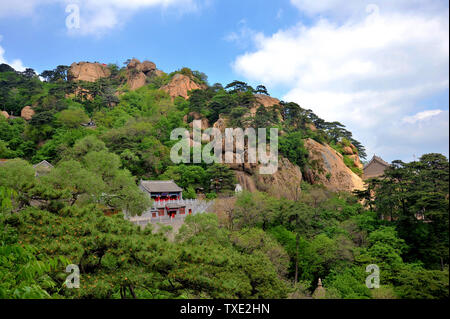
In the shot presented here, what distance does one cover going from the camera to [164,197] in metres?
20.8

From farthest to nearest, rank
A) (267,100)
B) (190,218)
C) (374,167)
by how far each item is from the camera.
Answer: (267,100)
(374,167)
(190,218)

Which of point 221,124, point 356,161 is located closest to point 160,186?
point 221,124

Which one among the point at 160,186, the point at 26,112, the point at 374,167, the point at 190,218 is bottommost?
the point at 190,218

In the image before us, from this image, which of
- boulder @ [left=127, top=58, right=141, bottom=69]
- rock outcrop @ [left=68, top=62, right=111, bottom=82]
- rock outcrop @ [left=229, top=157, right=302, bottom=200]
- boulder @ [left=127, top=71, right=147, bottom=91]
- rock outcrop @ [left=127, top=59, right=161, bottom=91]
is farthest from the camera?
boulder @ [left=127, top=58, right=141, bottom=69]

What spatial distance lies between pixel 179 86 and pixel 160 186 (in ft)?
76.1

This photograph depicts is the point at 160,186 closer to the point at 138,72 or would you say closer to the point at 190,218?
the point at 190,218

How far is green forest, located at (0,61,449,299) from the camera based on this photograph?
20.2 ft

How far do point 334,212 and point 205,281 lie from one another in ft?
47.3

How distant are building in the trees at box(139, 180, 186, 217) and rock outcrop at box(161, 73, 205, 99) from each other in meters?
21.3

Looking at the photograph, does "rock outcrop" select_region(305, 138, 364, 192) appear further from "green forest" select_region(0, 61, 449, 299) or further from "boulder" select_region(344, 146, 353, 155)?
"boulder" select_region(344, 146, 353, 155)

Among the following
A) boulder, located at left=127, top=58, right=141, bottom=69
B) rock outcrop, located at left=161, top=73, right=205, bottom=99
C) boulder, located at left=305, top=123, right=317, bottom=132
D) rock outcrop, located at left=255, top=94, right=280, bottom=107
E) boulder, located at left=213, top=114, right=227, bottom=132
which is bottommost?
boulder, located at left=213, top=114, right=227, bottom=132

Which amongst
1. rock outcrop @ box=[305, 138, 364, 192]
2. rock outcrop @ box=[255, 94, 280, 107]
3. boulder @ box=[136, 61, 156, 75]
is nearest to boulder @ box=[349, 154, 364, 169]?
rock outcrop @ box=[305, 138, 364, 192]

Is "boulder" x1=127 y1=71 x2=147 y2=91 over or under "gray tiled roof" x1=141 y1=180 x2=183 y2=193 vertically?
over
